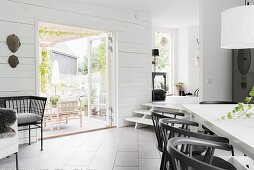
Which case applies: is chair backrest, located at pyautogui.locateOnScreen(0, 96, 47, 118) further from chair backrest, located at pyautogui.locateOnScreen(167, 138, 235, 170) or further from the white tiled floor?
chair backrest, located at pyautogui.locateOnScreen(167, 138, 235, 170)

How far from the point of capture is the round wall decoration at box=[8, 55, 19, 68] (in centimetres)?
382

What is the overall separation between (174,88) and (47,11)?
16.4 feet

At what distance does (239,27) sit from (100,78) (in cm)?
416


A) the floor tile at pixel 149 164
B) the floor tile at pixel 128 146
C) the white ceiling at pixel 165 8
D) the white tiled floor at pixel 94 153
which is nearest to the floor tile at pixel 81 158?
the white tiled floor at pixel 94 153

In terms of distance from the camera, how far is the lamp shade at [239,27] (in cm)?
189

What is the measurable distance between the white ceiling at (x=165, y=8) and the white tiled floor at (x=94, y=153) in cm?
281

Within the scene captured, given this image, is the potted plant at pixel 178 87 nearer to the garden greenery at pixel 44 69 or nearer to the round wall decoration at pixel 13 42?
the garden greenery at pixel 44 69

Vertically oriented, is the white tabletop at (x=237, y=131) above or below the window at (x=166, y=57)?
below

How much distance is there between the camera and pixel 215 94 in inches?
181

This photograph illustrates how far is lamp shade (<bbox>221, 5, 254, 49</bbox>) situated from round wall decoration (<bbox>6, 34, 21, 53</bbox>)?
10.8ft

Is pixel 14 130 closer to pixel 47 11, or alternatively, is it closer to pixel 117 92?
pixel 47 11

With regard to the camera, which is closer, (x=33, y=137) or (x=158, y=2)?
(x=33, y=137)

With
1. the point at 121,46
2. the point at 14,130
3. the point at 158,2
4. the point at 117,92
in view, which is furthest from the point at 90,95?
the point at 14,130

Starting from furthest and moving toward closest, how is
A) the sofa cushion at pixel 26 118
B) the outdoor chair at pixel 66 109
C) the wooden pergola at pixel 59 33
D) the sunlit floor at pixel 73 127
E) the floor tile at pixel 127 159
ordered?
the wooden pergola at pixel 59 33, the outdoor chair at pixel 66 109, the sunlit floor at pixel 73 127, the sofa cushion at pixel 26 118, the floor tile at pixel 127 159
